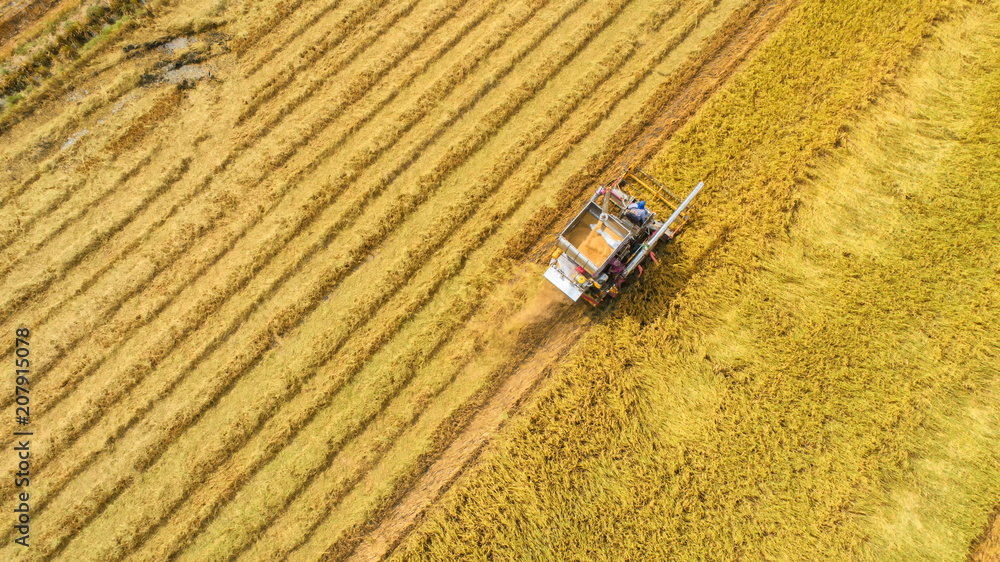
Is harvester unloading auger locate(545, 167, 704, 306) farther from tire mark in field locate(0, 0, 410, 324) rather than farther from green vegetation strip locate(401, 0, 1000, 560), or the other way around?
tire mark in field locate(0, 0, 410, 324)

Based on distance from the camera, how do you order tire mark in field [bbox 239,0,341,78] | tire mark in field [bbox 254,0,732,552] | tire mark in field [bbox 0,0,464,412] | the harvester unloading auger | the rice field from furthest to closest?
tire mark in field [bbox 239,0,341,78], tire mark in field [bbox 254,0,732,552], tire mark in field [bbox 0,0,464,412], the rice field, the harvester unloading auger

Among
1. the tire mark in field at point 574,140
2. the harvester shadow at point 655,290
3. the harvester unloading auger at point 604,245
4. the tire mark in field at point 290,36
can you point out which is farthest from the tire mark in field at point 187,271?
the harvester shadow at point 655,290

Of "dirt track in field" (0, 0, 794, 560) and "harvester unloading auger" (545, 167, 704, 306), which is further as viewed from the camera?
"dirt track in field" (0, 0, 794, 560)

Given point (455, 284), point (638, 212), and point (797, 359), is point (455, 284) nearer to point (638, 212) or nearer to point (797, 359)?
point (638, 212)

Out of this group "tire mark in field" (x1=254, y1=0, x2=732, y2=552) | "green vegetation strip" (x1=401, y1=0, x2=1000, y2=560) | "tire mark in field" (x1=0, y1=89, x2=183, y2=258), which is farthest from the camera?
"tire mark in field" (x1=0, y1=89, x2=183, y2=258)

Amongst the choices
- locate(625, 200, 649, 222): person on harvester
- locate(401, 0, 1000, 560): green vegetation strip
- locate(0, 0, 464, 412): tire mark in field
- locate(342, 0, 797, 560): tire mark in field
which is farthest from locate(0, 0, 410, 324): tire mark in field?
locate(401, 0, 1000, 560): green vegetation strip

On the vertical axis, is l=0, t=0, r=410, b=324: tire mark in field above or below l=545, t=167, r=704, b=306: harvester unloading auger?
above
